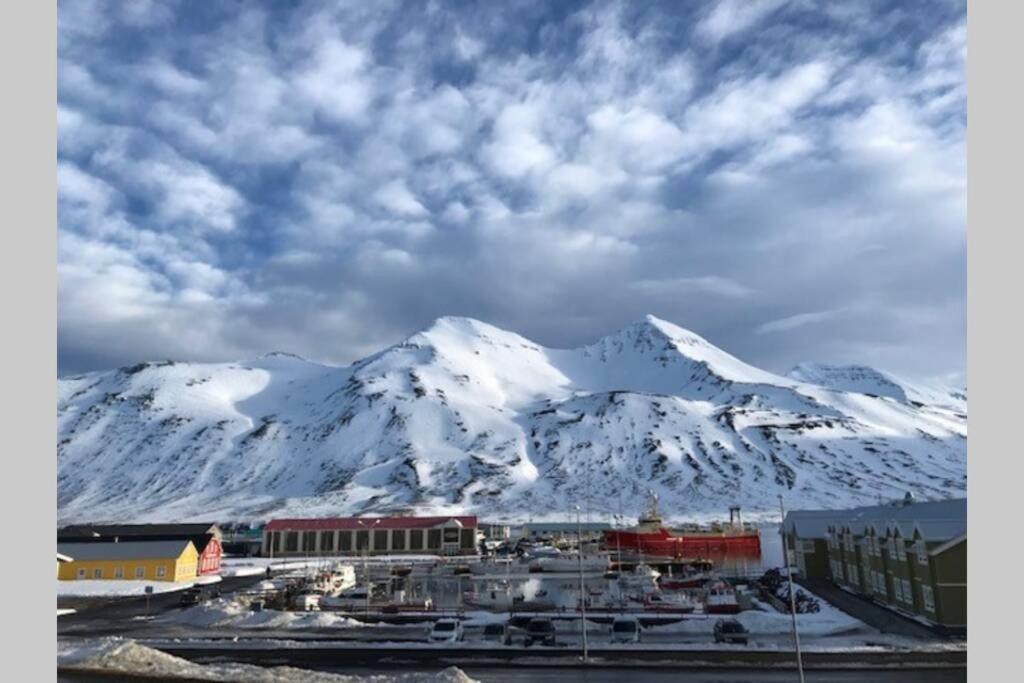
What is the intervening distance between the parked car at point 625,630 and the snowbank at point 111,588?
52.2 metres

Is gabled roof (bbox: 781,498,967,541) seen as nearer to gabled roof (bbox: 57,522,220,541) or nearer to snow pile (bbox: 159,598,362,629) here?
snow pile (bbox: 159,598,362,629)

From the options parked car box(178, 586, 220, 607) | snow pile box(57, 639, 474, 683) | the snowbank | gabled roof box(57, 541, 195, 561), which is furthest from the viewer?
gabled roof box(57, 541, 195, 561)

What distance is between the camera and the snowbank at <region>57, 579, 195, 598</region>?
73250 millimetres

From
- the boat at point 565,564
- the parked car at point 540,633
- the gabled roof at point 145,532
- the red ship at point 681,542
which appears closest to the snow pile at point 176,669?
the parked car at point 540,633

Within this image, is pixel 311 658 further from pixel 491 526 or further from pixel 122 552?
pixel 491 526

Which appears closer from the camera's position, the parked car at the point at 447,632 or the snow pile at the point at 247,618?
the parked car at the point at 447,632

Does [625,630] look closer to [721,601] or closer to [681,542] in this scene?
[721,601]

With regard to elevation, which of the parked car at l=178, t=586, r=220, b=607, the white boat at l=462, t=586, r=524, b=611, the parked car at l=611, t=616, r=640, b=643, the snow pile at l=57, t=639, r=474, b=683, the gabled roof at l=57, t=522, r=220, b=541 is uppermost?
the snow pile at l=57, t=639, r=474, b=683

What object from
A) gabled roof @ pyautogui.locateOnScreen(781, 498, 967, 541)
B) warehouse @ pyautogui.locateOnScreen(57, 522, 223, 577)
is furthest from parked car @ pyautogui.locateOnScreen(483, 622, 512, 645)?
warehouse @ pyautogui.locateOnScreen(57, 522, 223, 577)

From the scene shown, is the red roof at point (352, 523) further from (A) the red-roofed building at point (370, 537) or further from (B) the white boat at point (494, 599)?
A: (B) the white boat at point (494, 599)

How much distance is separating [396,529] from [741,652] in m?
106

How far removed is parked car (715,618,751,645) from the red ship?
78247 millimetres

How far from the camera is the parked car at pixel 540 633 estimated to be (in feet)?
139
